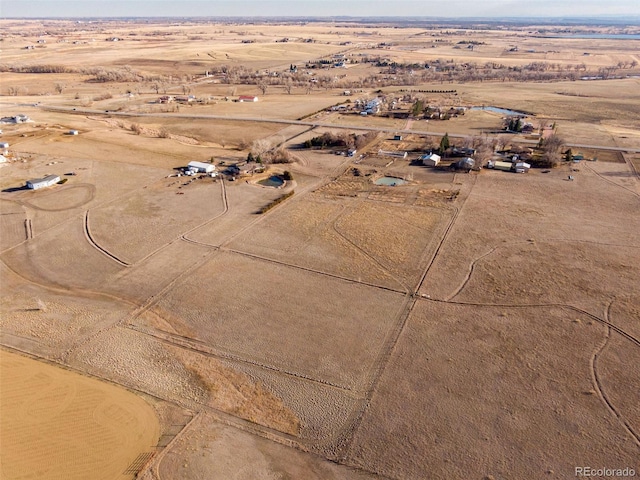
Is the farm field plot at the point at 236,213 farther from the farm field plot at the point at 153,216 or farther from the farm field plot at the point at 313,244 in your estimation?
the farm field plot at the point at 313,244

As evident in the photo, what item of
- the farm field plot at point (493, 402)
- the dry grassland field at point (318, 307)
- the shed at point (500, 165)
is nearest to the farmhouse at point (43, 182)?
the dry grassland field at point (318, 307)

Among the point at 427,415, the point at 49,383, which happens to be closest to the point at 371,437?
the point at 427,415

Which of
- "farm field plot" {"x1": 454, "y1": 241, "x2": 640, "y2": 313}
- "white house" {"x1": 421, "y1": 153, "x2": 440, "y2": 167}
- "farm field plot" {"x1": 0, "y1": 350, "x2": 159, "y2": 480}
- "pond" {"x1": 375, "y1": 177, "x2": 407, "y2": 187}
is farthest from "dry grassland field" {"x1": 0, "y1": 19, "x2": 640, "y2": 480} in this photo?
"white house" {"x1": 421, "y1": 153, "x2": 440, "y2": 167}

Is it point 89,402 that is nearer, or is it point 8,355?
point 89,402

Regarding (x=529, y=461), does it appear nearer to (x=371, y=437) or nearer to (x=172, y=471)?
(x=371, y=437)

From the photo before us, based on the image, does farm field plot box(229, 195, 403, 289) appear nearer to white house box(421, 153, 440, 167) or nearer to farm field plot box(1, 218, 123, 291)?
farm field plot box(1, 218, 123, 291)

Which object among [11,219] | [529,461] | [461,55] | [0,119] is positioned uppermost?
[461,55]

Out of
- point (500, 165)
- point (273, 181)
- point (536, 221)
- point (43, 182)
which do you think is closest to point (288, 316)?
point (273, 181)
